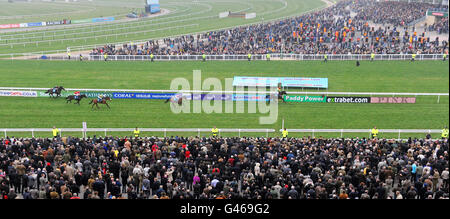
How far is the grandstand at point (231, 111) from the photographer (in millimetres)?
12812

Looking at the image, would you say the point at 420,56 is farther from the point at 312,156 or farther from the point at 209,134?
the point at 312,156

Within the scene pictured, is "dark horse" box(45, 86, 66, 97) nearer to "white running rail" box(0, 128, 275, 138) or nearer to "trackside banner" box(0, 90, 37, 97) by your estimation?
"trackside banner" box(0, 90, 37, 97)

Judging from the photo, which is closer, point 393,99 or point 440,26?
point 393,99

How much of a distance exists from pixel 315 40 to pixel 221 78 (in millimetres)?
15519

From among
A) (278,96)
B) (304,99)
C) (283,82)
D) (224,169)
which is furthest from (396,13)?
(224,169)

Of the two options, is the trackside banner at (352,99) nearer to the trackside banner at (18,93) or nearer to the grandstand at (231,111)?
the grandstand at (231,111)

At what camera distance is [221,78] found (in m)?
30.0

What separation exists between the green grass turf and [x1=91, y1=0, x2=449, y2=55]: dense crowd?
2.69 metres

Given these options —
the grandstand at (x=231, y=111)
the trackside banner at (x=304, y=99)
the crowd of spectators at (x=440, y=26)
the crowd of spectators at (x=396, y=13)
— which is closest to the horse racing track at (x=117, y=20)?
the grandstand at (x=231, y=111)

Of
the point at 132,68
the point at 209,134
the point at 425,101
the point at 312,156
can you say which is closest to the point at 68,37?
the point at 132,68

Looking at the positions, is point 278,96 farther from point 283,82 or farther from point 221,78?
point 221,78

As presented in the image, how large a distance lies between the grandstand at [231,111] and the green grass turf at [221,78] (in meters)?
0.10

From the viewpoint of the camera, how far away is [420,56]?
35.0 metres

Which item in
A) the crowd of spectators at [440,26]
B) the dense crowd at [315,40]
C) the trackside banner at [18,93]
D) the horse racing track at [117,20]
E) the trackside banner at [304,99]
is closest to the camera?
the trackside banner at [304,99]
